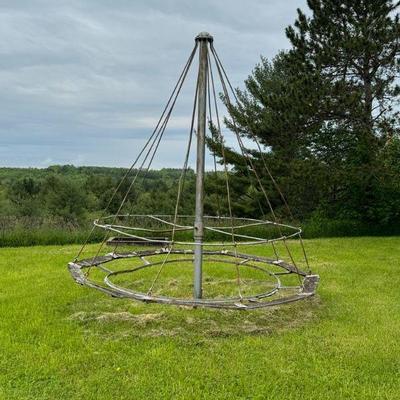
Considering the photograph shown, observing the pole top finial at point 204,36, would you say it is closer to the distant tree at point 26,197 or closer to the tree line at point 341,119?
the tree line at point 341,119

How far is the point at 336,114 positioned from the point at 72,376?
11.2 m

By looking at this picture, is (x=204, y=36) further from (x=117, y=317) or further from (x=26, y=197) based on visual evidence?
(x=26, y=197)

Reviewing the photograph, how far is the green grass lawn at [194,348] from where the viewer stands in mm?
3492

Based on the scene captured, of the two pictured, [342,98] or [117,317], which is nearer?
[117,317]

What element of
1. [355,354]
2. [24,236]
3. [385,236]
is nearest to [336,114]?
[385,236]

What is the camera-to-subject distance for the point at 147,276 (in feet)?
23.0

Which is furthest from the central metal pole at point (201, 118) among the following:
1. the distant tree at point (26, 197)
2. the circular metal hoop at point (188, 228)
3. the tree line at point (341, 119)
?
the distant tree at point (26, 197)

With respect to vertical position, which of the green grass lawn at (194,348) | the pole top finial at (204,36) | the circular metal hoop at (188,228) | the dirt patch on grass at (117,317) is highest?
the pole top finial at (204,36)

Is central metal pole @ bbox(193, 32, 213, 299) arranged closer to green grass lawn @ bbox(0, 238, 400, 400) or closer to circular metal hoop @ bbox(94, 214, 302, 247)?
circular metal hoop @ bbox(94, 214, 302, 247)

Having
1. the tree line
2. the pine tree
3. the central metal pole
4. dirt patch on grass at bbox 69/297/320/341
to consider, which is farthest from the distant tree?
the central metal pole

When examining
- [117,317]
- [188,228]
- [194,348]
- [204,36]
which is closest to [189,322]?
[194,348]

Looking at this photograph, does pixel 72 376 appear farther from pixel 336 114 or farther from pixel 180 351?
pixel 336 114

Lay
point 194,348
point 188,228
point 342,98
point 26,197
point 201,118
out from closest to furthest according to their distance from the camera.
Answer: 1. point 194,348
2. point 188,228
3. point 201,118
4. point 342,98
5. point 26,197

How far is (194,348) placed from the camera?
4207 mm
